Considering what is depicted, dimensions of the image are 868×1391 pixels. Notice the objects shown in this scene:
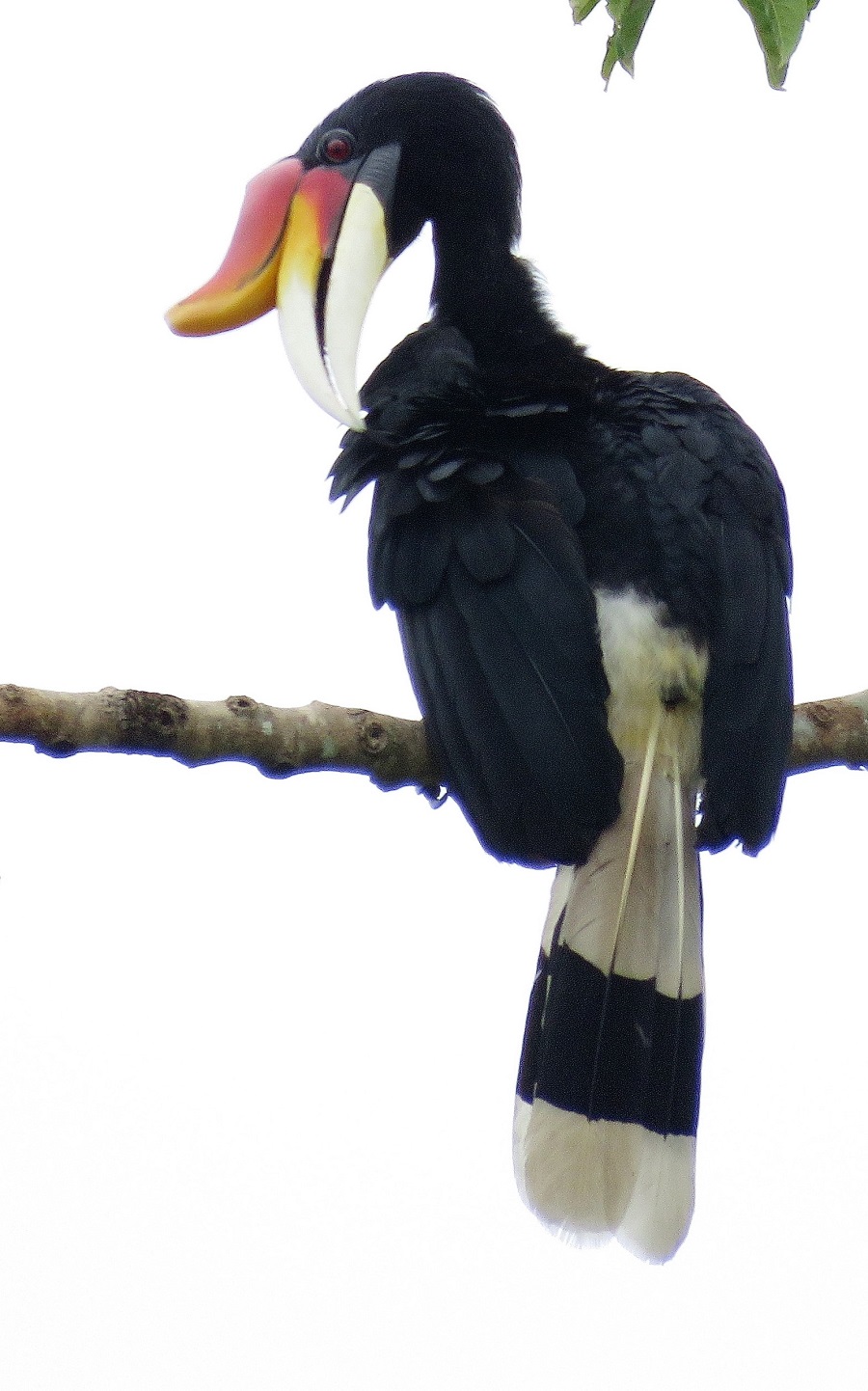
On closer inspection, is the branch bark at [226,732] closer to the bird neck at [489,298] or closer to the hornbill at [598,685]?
the hornbill at [598,685]

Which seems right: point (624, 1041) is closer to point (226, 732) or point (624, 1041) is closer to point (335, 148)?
point (226, 732)

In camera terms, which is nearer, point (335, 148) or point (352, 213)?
point (352, 213)

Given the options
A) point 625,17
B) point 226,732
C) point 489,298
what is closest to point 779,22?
point 625,17

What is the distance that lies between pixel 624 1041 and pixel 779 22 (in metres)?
1.98

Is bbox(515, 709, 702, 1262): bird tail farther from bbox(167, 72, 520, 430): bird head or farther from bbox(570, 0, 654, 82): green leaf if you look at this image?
bbox(570, 0, 654, 82): green leaf

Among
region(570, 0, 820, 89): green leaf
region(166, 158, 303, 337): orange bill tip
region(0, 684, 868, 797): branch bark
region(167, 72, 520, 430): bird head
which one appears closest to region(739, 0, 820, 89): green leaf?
region(570, 0, 820, 89): green leaf

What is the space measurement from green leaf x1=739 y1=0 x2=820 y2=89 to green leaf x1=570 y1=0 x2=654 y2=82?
0.17 metres

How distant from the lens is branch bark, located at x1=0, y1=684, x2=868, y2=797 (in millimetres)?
2820

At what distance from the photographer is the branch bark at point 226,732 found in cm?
282

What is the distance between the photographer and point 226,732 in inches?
119

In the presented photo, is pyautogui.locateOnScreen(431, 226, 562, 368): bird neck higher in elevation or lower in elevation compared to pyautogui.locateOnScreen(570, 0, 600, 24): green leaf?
higher

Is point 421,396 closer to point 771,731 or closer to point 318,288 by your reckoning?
point 318,288

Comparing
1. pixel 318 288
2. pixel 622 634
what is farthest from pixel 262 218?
pixel 622 634

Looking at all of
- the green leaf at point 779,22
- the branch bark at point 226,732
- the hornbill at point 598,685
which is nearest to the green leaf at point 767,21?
the green leaf at point 779,22
